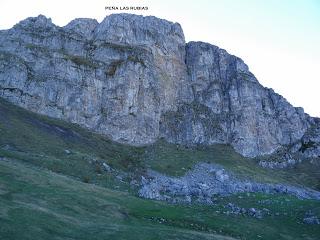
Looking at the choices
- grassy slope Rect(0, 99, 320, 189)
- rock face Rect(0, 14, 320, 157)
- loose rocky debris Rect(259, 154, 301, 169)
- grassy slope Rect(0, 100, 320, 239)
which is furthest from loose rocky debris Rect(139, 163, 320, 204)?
rock face Rect(0, 14, 320, 157)

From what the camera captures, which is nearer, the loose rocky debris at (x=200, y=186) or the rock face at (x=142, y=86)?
the loose rocky debris at (x=200, y=186)

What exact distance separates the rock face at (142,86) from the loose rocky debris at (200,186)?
106 ft

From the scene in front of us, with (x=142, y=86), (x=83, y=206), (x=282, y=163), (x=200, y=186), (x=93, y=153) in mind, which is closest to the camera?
(x=83, y=206)

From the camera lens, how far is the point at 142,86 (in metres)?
144

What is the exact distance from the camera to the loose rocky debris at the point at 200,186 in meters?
66.5

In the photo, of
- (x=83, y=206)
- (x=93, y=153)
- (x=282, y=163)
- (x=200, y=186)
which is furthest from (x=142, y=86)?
(x=83, y=206)

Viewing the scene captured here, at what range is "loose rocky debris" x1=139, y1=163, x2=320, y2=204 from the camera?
66.5 metres

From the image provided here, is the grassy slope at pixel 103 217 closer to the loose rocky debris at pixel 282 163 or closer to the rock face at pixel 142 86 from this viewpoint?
the rock face at pixel 142 86

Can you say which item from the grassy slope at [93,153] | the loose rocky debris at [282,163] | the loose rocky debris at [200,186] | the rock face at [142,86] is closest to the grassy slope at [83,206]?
the grassy slope at [93,153]

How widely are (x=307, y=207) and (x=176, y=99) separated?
9766cm

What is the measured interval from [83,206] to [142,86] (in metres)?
101

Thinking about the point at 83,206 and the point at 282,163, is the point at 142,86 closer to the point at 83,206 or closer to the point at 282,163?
the point at 282,163

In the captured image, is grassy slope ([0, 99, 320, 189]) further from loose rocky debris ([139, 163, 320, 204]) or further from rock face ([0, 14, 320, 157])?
rock face ([0, 14, 320, 157])

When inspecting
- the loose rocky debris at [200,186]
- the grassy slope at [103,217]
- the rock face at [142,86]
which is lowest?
the grassy slope at [103,217]
